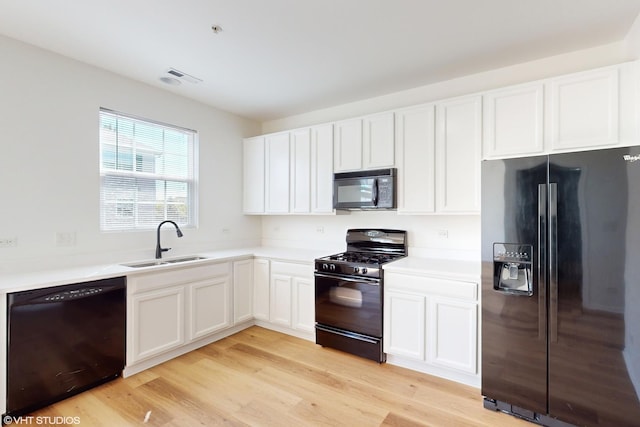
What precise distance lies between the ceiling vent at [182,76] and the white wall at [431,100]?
1.41 meters

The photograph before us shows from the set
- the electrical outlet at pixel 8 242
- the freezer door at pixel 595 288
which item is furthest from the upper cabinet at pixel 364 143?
the electrical outlet at pixel 8 242

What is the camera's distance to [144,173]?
3186 mm

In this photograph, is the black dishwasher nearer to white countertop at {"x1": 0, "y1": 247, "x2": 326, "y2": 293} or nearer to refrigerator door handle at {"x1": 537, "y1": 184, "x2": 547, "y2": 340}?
white countertop at {"x1": 0, "y1": 247, "x2": 326, "y2": 293}

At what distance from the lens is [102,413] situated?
6.80 ft

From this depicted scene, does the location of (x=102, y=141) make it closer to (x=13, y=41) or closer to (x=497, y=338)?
(x=13, y=41)

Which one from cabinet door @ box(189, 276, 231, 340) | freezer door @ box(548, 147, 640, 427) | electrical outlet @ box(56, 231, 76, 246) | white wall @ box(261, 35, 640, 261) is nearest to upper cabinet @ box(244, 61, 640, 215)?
white wall @ box(261, 35, 640, 261)

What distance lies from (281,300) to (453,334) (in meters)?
1.74

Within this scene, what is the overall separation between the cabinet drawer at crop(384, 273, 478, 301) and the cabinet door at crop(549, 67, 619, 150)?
1225mm

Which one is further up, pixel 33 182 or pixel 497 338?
pixel 33 182

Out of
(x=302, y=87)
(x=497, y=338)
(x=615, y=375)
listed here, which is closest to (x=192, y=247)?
(x=302, y=87)

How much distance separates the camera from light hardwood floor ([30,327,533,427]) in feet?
6.66

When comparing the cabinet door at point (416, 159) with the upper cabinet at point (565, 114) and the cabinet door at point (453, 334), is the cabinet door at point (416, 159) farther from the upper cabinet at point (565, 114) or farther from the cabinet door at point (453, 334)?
the cabinet door at point (453, 334)

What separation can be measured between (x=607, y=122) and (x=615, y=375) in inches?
63.3

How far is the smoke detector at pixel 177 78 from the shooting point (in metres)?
2.85
